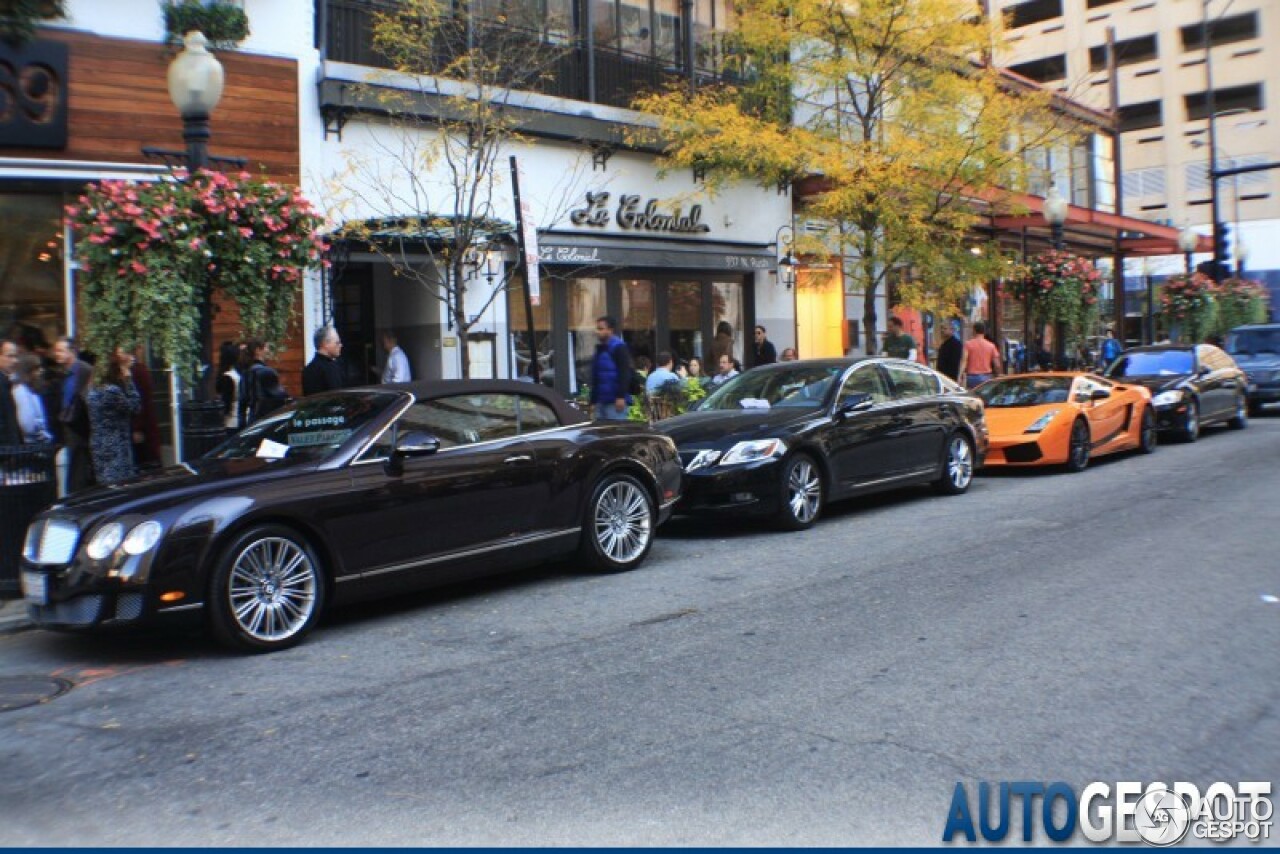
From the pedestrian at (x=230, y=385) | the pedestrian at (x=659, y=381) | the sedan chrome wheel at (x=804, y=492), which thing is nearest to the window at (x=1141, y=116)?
the pedestrian at (x=659, y=381)

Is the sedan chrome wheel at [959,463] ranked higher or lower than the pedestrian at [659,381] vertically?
lower

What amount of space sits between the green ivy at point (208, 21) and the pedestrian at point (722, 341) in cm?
916

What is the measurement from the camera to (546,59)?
54.9 ft

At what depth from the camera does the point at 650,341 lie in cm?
1994

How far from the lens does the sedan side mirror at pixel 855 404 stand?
10758mm

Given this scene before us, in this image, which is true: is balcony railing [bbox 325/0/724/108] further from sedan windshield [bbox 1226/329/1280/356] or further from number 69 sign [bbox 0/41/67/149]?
sedan windshield [bbox 1226/329/1280/356]

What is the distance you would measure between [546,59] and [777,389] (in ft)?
25.5

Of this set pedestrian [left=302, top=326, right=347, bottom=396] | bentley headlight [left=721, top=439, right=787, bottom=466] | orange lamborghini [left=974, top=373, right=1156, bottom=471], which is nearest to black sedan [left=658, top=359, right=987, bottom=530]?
bentley headlight [left=721, top=439, right=787, bottom=466]

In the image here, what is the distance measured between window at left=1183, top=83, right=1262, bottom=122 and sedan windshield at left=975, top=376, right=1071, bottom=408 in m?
45.9

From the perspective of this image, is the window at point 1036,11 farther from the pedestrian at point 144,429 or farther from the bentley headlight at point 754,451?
the pedestrian at point 144,429

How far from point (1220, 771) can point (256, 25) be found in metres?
14.0

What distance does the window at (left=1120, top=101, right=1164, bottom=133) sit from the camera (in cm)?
5622

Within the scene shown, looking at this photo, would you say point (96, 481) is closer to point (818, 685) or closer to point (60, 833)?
point (60, 833)

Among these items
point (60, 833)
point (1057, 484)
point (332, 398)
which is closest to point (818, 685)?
point (60, 833)
